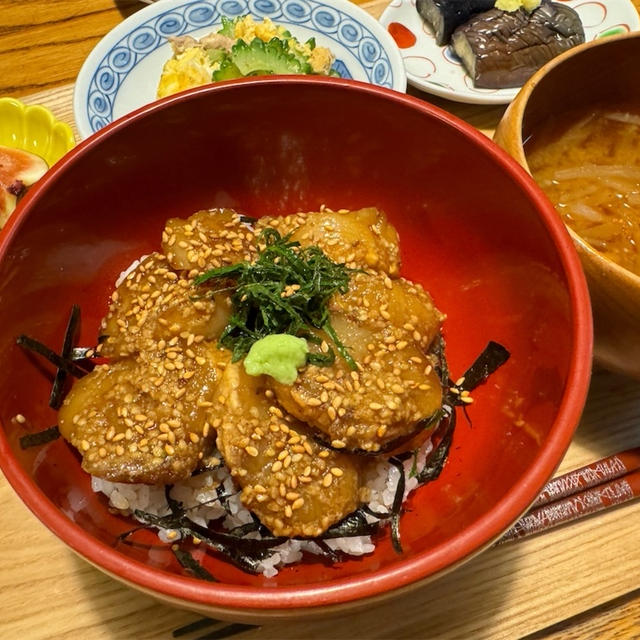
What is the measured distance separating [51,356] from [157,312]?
0.33 metres

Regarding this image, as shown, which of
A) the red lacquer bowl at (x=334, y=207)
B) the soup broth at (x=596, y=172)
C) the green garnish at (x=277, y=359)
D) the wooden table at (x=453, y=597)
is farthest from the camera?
the soup broth at (x=596, y=172)

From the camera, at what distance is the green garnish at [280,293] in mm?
1577

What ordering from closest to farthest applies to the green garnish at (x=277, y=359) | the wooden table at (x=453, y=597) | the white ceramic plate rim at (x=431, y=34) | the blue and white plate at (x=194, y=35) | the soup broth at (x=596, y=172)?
the green garnish at (x=277, y=359) → the wooden table at (x=453, y=597) → the soup broth at (x=596, y=172) → the blue and white plate at (x=194, y=35) → the white ceramic plate rim at (x=431, y=34)

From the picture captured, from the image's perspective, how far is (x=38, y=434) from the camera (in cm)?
152

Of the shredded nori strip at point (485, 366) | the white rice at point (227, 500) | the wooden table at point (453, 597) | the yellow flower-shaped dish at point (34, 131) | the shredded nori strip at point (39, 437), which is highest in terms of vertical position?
the yellow flower-shaped dish at point (34, 131)

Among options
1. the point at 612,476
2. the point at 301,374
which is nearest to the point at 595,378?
the point at 612,476

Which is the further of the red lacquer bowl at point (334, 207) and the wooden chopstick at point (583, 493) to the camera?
the wooden chopstick at point (583, 493)

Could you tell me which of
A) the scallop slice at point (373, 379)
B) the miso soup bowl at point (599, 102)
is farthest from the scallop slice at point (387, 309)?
the miso soup bowl at point (599, 102)

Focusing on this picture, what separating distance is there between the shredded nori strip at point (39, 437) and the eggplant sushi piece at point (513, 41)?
253 centimetres

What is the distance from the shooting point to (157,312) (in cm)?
164

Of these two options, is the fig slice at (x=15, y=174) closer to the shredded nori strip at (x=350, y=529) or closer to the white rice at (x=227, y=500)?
the white rice at (x=227, y=500)

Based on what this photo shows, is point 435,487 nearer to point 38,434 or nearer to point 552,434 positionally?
point 552,434

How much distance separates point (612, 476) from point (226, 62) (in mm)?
2444

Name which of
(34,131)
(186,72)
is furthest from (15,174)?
(186,72)
